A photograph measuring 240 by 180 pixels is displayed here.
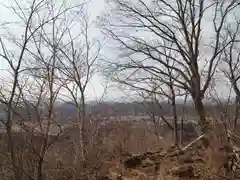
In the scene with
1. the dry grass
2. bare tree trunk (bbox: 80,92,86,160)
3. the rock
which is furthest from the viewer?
bare tree trunk (bbox: 80,92,86,160)

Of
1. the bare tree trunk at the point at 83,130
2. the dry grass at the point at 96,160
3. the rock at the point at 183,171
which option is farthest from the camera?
the bare tree trunk at the point at 83,130

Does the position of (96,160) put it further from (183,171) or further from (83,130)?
(83,130)

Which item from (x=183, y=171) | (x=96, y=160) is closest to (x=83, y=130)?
(x=96, y=160)

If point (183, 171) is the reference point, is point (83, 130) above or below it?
above

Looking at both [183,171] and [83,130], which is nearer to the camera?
[183,171]

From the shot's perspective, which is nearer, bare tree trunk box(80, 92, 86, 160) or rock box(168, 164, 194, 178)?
rock box(168, 164, 194, 178)

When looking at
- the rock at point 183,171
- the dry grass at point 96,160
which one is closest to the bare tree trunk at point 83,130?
the dry grass at point 96,160

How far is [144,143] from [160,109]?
21.1 ft

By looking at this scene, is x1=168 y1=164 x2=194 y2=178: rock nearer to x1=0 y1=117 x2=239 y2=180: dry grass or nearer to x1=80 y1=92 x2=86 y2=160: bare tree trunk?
x1=0 y1=117 x2=239 y2=180: dry grass

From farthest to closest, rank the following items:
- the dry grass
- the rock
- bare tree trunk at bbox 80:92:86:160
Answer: bare tree trunk at bbox 80:92:86:160 < the rock < the dry grass

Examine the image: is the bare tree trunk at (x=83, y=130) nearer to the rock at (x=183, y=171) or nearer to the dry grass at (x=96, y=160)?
the dry grass at (x=96, y=160)

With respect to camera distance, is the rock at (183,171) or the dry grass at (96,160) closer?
the dry grass at (96,160)

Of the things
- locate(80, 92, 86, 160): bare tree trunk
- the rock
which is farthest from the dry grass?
locate(80, 92, 86, 160): bare tree trunk

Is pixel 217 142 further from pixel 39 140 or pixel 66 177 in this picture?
pixel 66 177
